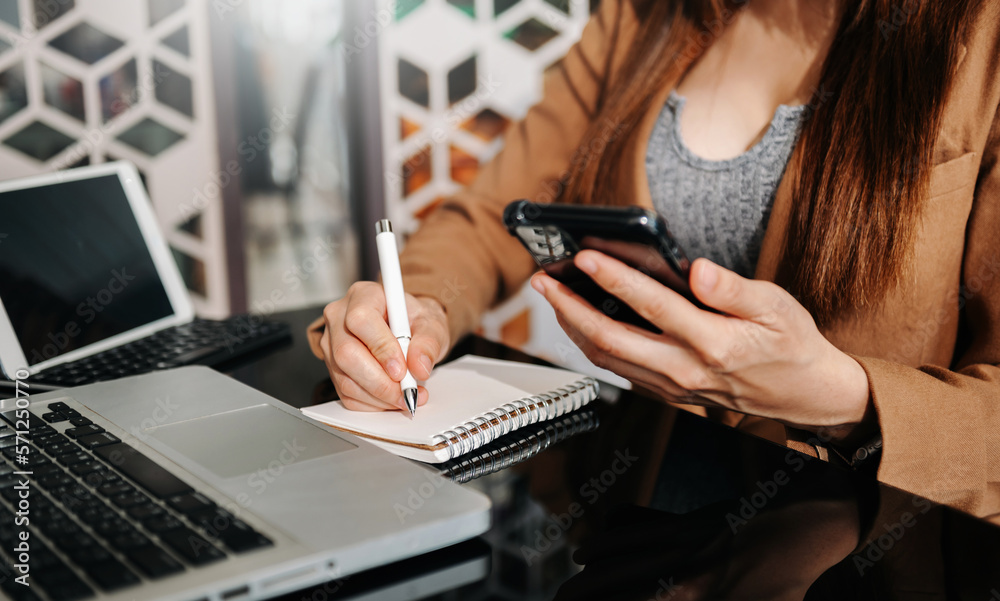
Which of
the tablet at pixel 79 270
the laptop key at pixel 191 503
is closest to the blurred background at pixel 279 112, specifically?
the tablet at pixel 79 270

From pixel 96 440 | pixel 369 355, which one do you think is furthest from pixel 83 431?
pixel 369 355

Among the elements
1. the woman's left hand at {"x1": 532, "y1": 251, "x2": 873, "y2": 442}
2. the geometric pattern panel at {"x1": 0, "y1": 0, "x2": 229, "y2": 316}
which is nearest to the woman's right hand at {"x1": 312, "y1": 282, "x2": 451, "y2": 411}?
the woman's left hand at {"x1": 532, "y1": 251, "x2": 873, "y2": 442}

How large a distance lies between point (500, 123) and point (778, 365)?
2090 millimetres

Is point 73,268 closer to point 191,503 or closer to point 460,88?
point 191,503

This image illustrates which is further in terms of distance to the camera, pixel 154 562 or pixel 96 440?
pixel 96 440

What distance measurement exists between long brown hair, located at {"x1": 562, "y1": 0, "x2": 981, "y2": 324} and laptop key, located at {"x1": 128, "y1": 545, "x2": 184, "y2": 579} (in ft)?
2.14

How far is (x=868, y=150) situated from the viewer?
0.77m

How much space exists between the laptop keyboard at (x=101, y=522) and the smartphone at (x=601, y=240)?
29 cm

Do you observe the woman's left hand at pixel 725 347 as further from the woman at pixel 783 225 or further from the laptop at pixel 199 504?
the laptop at pixel 199 504

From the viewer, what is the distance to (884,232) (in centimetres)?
74

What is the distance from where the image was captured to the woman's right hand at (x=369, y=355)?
666 mm

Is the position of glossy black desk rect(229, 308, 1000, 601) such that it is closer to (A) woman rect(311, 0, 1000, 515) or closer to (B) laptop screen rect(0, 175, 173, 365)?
(A) woman rect(311, 0, 1000, 515)

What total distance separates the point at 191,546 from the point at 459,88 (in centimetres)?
226

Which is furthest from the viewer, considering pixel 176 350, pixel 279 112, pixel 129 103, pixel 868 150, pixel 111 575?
pixel 279 112
